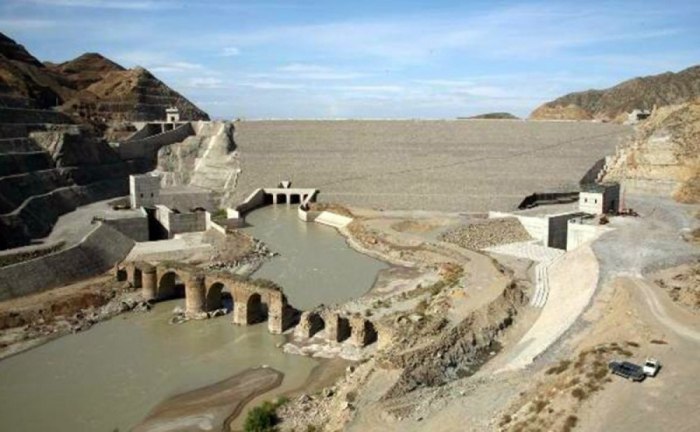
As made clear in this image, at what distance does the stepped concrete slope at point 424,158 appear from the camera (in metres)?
54.0

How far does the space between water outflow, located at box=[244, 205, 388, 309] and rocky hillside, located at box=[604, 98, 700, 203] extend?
2389cm

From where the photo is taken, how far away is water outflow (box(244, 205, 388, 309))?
32969 millimetres

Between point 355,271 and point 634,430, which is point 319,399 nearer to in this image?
point 634,430

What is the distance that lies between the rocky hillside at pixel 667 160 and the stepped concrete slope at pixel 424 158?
142 inches

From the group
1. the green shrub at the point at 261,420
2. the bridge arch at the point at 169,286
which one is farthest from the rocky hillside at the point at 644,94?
the green shrub at the point at 261,420

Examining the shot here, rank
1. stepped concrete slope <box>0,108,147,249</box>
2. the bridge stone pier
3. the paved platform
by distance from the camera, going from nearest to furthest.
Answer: the bridge stone pier → the paved platform → stepped concrete slope <box>0,108,147,249</box>

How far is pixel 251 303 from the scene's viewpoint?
2764 cm

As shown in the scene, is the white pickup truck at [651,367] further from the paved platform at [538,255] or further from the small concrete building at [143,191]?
the small concrete building at [143,191]

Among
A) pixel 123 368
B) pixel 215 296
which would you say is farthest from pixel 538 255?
pixel 123 368

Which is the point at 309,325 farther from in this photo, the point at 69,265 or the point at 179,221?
the point at 179,221

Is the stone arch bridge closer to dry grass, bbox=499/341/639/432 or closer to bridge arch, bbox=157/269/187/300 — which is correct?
bridge arch, bbox=157/269/187/300

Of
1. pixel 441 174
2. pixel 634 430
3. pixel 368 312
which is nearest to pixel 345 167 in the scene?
pixel 441 174

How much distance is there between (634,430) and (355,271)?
79.5 feet

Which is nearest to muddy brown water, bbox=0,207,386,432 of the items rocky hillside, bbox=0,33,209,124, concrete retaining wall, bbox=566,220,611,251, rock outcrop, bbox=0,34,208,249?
rock outcrop, bbox=0,34,208,249
